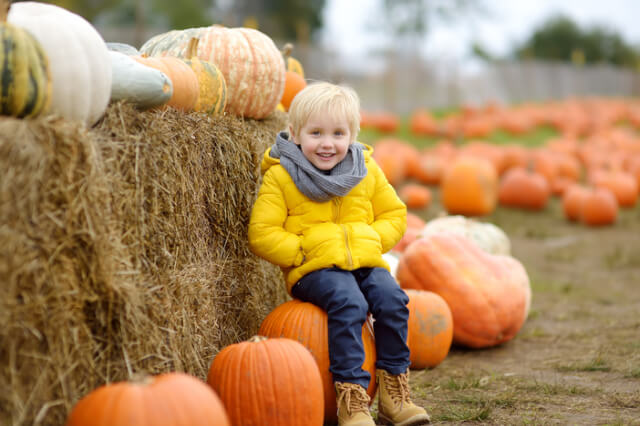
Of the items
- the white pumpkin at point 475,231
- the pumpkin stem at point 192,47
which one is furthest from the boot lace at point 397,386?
the white pumpkin at point 475,231

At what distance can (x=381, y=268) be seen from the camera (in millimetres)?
3562

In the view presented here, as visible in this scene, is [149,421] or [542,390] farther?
[542,390]

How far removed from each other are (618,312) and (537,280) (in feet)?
4.26

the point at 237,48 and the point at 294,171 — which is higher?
the point at 237,48

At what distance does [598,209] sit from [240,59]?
7221mm

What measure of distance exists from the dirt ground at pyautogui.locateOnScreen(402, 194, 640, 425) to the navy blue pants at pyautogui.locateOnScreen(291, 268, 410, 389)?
0.40 m

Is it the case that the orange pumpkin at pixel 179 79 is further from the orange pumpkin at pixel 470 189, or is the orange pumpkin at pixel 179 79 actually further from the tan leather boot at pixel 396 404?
the orange pumpkin at pixel 470 189

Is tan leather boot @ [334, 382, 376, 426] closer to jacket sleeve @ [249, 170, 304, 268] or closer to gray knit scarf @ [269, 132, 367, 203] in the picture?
jacket sleeve @ [249, 170, 304, 268]

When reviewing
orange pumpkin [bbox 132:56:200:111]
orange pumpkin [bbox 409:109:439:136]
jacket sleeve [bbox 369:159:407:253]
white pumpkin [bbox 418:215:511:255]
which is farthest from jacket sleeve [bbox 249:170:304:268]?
orange pumpkin [bbox 409:109:439:136]

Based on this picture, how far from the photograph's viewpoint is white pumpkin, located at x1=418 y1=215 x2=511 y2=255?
5855 mm

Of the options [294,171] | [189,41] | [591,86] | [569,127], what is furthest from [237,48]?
[591,86]

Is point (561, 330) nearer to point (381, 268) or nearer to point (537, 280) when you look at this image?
point (537, 280)

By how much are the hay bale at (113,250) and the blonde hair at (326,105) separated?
39 cm

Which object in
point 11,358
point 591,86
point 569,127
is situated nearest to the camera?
point 11,358
